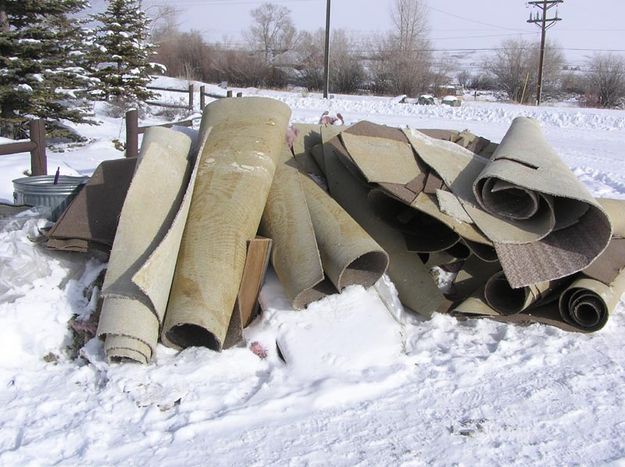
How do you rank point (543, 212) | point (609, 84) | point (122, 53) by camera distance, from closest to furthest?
1. point (543, 212)
2. point (122, 53)
3. point (609, 84)

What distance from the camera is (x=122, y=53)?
23.8 m

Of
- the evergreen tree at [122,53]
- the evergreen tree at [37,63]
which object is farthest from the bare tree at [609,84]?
the evergreen tree at [37,63]

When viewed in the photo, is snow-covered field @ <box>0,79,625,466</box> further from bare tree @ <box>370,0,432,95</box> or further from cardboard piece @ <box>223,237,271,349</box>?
bare tree @ <box>370,0,432,95</box>

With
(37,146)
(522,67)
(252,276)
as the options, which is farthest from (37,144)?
(522,67)

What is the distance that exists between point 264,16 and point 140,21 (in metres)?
38.5

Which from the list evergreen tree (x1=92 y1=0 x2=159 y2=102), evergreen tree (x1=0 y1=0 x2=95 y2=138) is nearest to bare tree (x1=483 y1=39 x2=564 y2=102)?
evergreen tree (x1=92 y1=0 x2=159 y2=102)

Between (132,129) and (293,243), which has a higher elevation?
(132,129)

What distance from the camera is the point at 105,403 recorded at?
3.20 metres

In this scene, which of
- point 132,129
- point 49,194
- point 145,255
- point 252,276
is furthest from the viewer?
point 132,129

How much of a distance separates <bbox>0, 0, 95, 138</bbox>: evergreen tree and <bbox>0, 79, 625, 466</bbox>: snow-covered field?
11.0 metres

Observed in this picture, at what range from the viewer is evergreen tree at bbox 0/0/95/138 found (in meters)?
14.1

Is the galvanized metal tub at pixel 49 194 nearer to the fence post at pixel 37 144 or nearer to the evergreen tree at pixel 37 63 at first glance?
the fence post at pixel 37 144

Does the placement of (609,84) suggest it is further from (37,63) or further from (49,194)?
(49,194)

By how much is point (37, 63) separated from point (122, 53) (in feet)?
33.3
